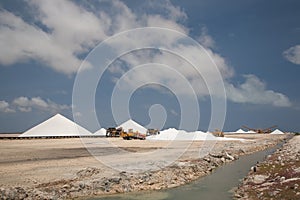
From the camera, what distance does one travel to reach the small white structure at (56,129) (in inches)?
3046

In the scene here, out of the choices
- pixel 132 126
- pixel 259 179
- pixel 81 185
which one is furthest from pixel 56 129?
pixel 259 179

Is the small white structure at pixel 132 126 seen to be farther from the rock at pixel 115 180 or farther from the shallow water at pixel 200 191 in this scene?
the rock at pixel 115 180

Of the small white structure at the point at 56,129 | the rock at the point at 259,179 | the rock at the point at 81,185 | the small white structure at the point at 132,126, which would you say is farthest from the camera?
the small white structure at the point at 132,126

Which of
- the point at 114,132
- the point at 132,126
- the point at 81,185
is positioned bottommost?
the point at 81,185

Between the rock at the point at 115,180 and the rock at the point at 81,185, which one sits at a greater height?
the rock at the point at 115,180

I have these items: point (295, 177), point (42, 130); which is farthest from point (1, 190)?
point (42, 130)

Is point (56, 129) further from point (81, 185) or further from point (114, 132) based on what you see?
point (81, 185)

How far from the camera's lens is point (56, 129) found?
80438mm

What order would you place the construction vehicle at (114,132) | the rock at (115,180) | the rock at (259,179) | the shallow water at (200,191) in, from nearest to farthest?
the shallow water at (200,191) → the rock at (259,179) → the rock at (115,180) → the construction vehicle at (114,132)

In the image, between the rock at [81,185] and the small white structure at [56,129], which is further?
the small white structure at [56,129]

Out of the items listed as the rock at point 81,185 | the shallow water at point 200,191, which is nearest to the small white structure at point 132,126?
the shallow water at point 200,191

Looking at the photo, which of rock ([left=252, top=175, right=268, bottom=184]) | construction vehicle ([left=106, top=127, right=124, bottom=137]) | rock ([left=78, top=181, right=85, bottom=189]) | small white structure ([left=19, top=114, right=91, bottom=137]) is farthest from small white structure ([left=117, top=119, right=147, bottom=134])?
rock ([left=78, top=181, right=85, bottom=189])

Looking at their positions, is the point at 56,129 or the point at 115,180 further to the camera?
the point at 56,129

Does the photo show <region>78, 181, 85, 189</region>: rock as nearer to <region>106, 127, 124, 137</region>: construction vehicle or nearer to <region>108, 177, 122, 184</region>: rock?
<region>108, 177, 122, 184</region>: rock
